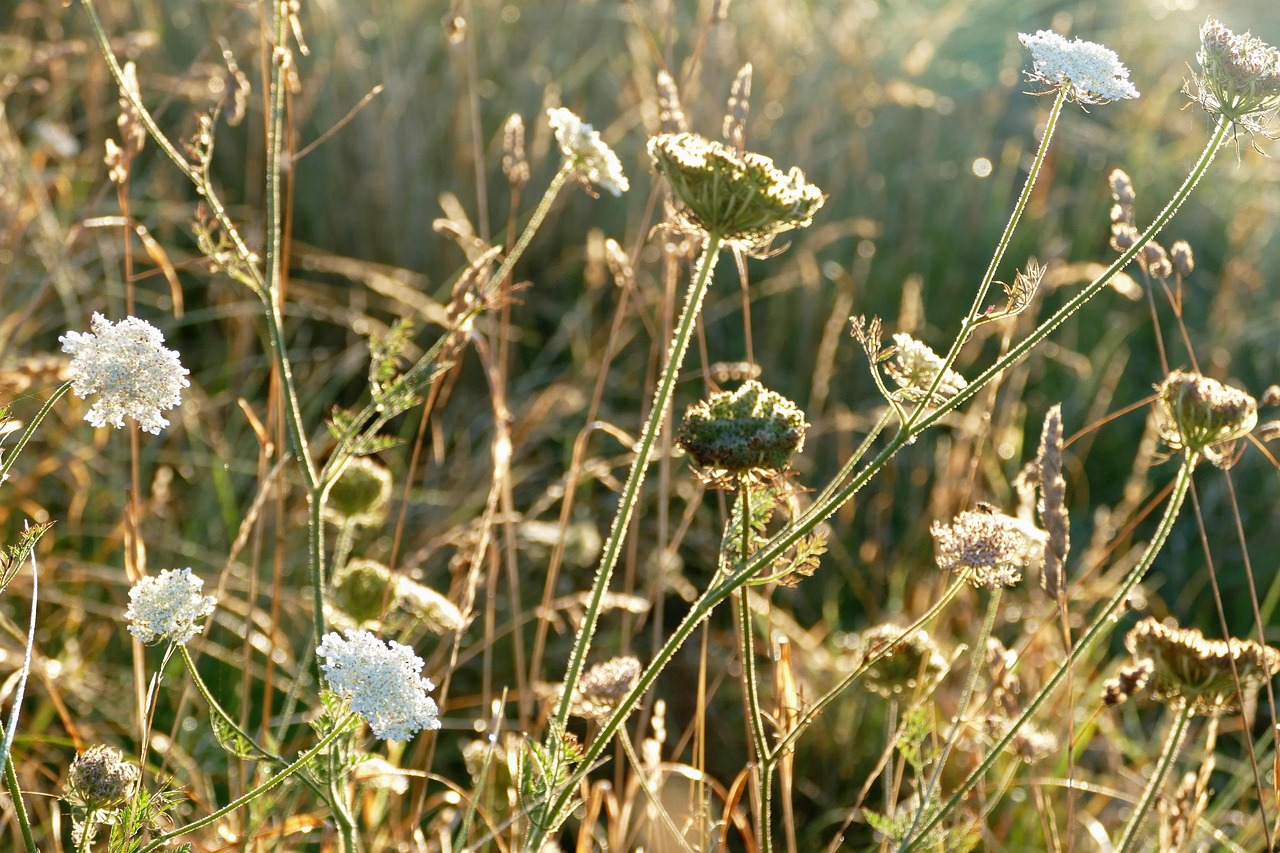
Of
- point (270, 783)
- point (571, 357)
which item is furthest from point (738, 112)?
point (571, 357)

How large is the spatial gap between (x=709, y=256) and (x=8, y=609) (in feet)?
5.89

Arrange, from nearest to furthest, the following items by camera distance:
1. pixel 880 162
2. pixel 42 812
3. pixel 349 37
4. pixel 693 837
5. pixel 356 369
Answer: pixel 42 812, pixel 693 837, pixel 356 369, pixel 349 37, pixel 880 162

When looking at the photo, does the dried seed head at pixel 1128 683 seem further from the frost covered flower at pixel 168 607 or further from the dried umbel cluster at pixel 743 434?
the frost covered flower at pixel 168 607

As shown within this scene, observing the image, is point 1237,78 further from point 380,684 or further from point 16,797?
point 16,797

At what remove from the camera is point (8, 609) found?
2.39 meters

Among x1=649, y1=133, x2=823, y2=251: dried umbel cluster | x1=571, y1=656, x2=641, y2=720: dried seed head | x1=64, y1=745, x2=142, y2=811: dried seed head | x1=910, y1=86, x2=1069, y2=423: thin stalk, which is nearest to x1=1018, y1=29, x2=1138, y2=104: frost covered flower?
x1=910, y1=86, x2=1069, y2=423: thin stalk

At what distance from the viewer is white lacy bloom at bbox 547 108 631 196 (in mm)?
1444

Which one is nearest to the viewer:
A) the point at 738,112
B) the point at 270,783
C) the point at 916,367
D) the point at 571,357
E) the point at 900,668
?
the point at 270,783

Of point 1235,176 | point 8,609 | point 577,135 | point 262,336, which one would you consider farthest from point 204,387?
point 1235,176

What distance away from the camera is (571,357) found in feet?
12.2

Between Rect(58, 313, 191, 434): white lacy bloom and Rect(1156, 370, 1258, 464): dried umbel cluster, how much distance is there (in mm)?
960

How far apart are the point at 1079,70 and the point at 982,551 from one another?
45cm

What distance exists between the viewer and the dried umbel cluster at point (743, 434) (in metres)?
1.15

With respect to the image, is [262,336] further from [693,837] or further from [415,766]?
[693,837]
